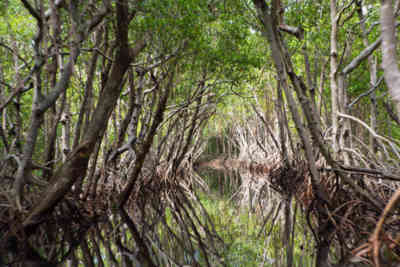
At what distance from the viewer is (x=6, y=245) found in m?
2.90

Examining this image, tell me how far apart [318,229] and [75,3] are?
362 centimetres

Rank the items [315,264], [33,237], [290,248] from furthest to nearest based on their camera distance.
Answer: [33,237] → [290,248] → [315,264]

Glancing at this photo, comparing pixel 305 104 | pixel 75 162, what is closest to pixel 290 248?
pixel 305 104

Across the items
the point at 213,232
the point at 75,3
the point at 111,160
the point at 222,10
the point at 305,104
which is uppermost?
the point at 222,10

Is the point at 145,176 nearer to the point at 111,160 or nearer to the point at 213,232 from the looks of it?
the point at 111,160

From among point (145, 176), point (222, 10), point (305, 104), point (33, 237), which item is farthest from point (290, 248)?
point (145, 176)

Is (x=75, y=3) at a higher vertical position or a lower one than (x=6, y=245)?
higher

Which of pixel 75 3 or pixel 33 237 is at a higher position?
pixel 75 3

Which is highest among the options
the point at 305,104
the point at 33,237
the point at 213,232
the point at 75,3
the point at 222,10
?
the point at 222,10

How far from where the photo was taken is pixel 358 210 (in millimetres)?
3266

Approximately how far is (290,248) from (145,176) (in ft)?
15.4

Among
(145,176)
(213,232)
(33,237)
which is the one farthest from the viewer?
(145,176)

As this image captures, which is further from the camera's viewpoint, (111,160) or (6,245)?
(111,160)

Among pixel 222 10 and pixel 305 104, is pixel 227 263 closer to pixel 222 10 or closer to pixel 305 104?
pixel 305 104
